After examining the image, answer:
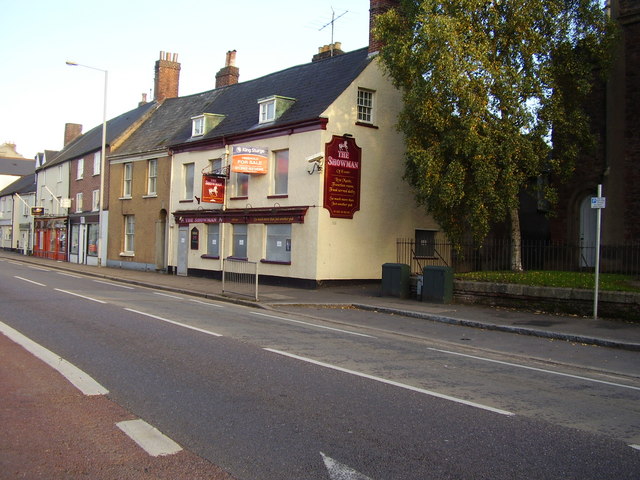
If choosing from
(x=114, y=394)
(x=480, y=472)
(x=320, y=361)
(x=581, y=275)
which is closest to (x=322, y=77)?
(x=581, y=275)

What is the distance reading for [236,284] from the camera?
750 inches

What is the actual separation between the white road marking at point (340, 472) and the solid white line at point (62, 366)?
9.81 ft

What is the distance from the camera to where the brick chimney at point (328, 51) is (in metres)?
30.4

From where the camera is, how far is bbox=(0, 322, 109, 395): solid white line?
6504 millimetres

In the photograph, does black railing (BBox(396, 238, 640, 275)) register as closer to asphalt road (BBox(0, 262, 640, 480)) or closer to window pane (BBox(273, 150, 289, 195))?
window pane (BBox(273, 150, 289, 195))

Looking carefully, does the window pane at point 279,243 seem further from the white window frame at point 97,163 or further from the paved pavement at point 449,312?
the white window frame at point 97,163

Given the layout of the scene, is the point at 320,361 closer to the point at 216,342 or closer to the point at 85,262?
the point at 216,342

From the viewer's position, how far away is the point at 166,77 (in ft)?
123

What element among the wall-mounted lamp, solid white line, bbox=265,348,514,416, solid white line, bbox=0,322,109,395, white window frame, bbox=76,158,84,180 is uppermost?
white window frame, bbox=76,158,84,180

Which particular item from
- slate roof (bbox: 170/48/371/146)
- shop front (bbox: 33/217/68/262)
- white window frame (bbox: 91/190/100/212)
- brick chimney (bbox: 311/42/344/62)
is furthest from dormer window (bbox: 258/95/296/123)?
shop front (bbox: 33/217/68/262)

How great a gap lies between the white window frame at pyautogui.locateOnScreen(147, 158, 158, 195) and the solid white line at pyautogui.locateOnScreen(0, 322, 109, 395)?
21.4 metres

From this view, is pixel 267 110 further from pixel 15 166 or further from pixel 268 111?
pixel 15 166

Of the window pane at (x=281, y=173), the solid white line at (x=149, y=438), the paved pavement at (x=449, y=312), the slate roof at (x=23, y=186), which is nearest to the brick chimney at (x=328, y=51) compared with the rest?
the window pane at (x=281, y=173)

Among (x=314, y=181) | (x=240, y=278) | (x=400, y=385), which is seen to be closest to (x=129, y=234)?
(x=314, y=181)
